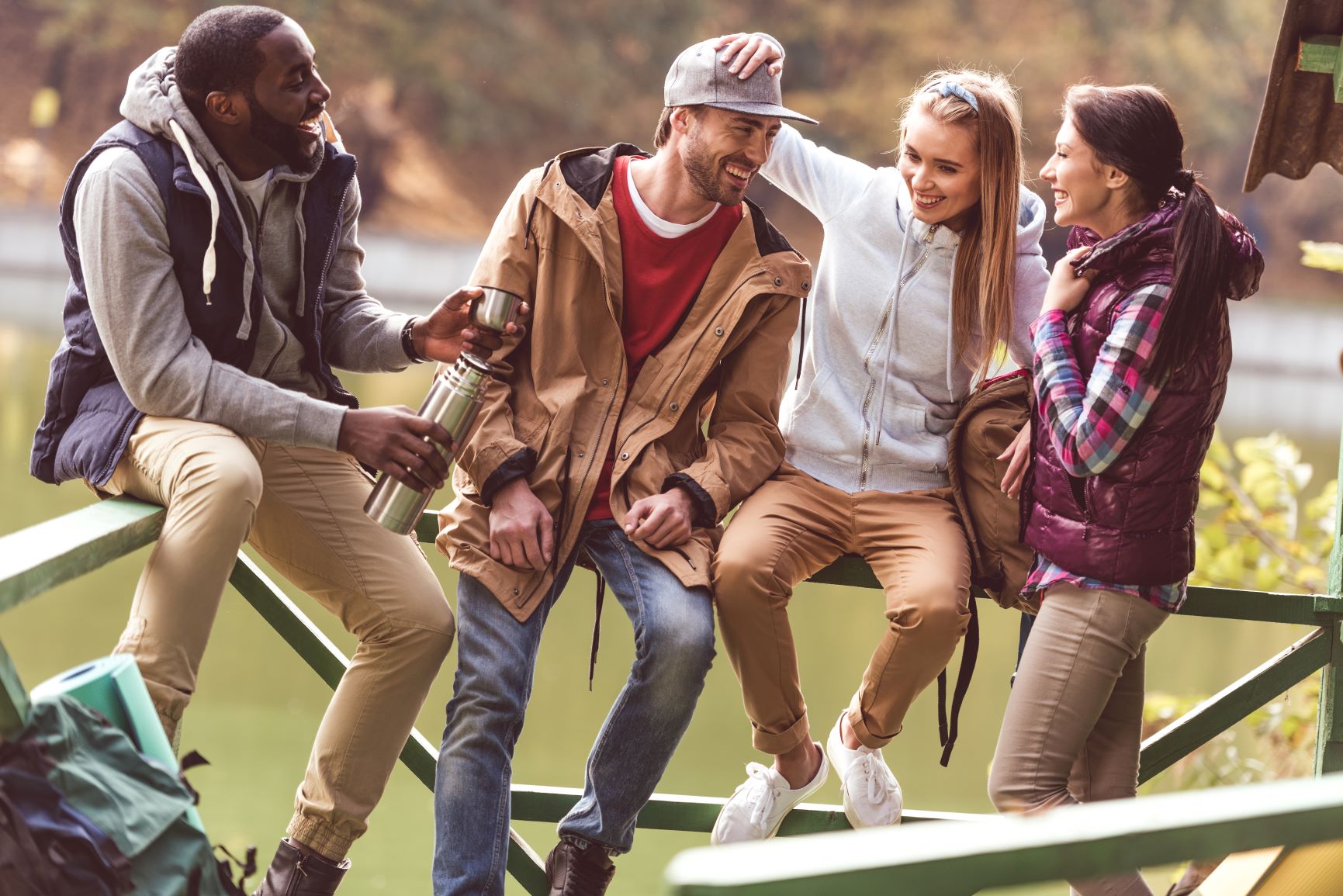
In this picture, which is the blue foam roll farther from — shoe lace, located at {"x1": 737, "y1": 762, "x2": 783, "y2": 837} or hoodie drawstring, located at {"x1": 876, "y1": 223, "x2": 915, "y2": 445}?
hoodie drawstring, located at {"x1": 876, "y1": 223, "x2": 915, "y2": 445}

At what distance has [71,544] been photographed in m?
1.95

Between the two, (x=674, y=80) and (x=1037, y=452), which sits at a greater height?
(x=674, y=80)

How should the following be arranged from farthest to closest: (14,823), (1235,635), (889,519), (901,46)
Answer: (901,46) < (1235,635) < (889,519) < (14,823)

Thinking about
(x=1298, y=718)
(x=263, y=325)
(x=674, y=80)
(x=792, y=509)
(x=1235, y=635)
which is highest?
(x=674, y=80)

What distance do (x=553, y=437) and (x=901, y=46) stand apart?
32270 mm

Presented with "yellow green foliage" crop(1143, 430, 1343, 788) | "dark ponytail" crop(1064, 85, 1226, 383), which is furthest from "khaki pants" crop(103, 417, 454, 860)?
"yellow green foliage" crop(1143, 430, 1343, 788)

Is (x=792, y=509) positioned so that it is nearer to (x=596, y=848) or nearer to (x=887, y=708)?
(x=887, y=708)

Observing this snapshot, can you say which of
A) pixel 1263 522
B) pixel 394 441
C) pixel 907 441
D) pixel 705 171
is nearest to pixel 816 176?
pixel 705 171

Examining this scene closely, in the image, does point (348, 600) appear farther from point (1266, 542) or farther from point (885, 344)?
point (1266, 542)

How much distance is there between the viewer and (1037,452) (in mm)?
2424

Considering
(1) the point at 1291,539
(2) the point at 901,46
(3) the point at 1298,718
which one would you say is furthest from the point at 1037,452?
(2) the point at 901,46

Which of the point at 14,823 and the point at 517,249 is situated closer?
the point at 14,823

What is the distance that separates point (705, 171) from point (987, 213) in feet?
1.54

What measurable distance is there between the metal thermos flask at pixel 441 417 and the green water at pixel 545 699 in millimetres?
3385
